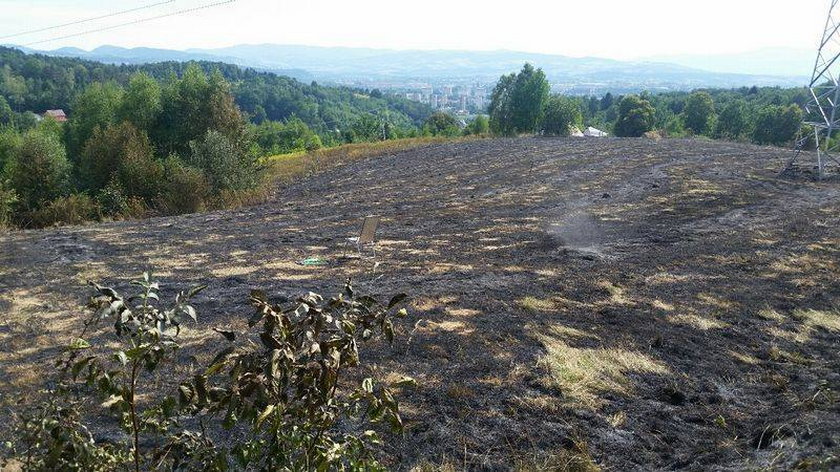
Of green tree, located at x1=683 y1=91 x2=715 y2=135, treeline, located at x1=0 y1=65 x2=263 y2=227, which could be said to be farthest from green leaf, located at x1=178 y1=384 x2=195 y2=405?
green tree, located at x1=683 y1=91 x2=715 y2=135

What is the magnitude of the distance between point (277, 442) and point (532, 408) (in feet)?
11.9

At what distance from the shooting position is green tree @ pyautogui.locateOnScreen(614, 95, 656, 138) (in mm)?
56312

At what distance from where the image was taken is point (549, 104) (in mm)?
49062

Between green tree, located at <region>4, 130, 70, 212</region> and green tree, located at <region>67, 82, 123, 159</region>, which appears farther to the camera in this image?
green tree, located at <region>67, 82, 123, 159</region>

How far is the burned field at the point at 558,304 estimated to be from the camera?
468 cm

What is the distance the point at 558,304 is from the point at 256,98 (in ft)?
492

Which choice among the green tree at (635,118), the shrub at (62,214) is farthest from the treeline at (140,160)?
the green tree at (635,118)

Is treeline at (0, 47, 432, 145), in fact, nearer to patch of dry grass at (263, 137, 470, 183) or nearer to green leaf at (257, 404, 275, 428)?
patch of dry grass at (263, 137, 470, 183)

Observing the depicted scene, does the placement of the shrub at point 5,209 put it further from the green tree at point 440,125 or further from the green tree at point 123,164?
the green tree at point 440,125

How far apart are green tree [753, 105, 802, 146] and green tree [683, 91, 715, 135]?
6636 millimetres

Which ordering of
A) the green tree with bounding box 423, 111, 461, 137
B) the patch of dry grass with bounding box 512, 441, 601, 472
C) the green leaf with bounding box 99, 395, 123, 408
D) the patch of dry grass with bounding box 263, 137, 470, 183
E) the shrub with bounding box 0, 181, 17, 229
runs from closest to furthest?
the green leaf with bounding box 99, 395, 123, 408 < the patch of dry grass with bounding box 512, 441, 601, 472 < the shrub with bounding box 0, 181, 17, 229 < the patch of dry grass with bounding box 263, 137, 470, 183 < the green tree with bounding box 423, 111, 461, 137

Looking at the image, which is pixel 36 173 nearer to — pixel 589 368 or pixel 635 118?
pixel 589 368

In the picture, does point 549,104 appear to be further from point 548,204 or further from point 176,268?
point 176,268

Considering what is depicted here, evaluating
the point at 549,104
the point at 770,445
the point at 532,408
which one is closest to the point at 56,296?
the point at 532,408
